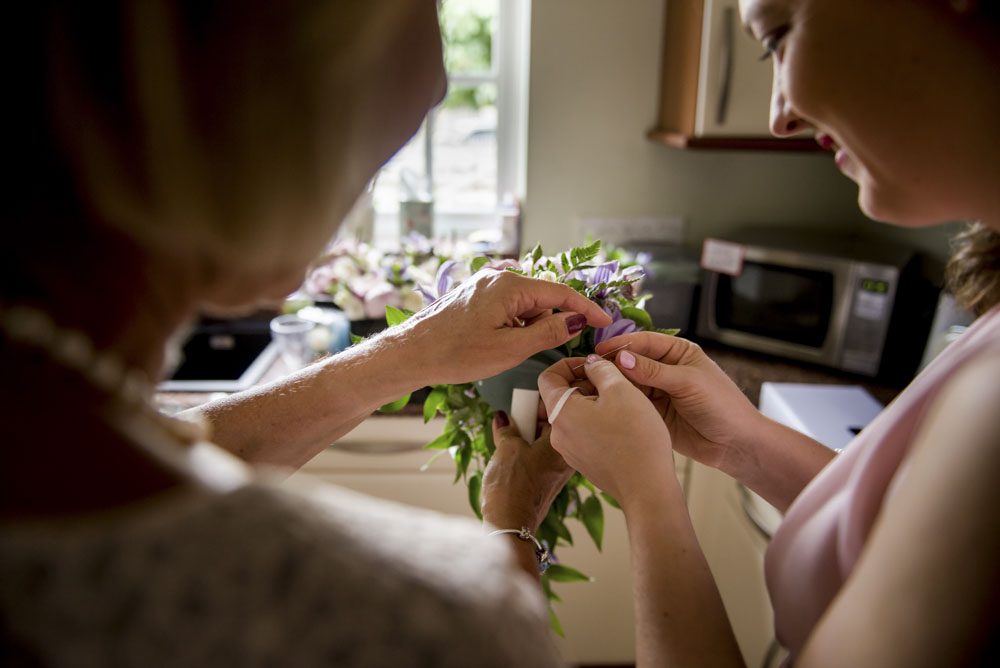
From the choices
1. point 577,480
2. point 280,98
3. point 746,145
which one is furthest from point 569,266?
point 746,145

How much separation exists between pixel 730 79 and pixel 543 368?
3.73 feet

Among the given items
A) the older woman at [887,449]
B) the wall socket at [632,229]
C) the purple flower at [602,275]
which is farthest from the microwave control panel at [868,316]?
the purple flower at [602,275]

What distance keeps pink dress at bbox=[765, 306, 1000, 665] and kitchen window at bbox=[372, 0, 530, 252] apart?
5.30ft

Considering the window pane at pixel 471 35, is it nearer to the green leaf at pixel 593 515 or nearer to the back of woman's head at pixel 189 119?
the green leaf at pixel 593 515

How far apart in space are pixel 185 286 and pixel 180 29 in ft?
0.42

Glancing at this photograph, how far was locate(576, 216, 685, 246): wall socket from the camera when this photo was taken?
214 centimetres

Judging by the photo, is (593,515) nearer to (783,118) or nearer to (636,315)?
(636,315)

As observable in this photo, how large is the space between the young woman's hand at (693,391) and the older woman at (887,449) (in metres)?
0.10

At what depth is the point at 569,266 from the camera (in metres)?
0.95

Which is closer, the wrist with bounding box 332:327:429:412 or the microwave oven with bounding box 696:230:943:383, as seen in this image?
the wrist with bounding box 332:327:429:412

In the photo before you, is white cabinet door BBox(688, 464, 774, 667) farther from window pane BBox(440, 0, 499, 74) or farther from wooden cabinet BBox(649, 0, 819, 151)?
window pane BBox(440, 0, 499, 74)

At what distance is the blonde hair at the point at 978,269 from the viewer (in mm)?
723

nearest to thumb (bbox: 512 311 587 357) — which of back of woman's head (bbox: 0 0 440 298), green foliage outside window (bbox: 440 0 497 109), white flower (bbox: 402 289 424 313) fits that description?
back of woman's head (bbox: 0 0 440 298)

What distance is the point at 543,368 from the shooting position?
3.08ft
